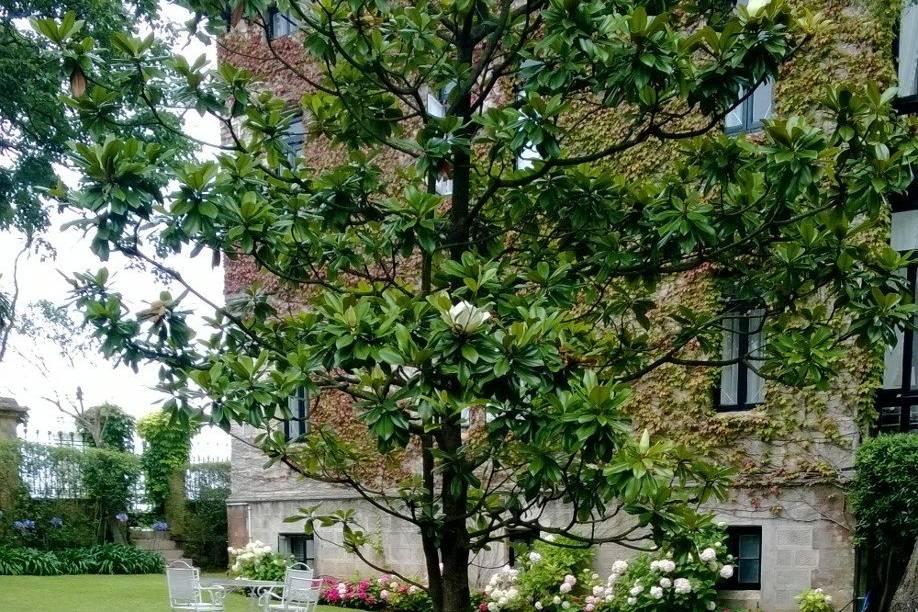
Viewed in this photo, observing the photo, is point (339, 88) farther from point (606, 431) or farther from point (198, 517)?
point (198, 517)

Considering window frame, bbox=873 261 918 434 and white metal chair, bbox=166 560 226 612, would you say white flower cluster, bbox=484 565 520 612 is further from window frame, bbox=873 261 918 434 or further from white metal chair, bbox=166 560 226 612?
window frame, bbox=873 261 918 434

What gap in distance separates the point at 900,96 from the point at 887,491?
492cm

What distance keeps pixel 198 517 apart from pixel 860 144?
17986mm

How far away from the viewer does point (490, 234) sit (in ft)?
19.2

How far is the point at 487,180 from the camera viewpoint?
619 cm

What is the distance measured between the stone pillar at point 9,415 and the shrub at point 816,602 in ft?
48.9

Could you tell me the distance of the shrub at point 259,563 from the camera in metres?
15.2

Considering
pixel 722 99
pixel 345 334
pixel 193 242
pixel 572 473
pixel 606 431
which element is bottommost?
pixel 572 473

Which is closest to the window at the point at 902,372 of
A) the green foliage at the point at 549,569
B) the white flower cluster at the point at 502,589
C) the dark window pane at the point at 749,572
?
the dark window pane at the point at 749,572

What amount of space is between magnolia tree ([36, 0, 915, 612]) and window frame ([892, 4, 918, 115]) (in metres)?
6.91

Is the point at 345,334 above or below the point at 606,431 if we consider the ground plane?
above

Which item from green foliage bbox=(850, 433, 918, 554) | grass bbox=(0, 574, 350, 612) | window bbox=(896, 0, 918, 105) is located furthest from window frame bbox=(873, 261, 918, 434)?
grass bbox=(0, 574, 350, 612)

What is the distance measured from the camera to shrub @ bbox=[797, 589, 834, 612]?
1135cm

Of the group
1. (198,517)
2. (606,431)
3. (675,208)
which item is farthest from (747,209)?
(198,517)
